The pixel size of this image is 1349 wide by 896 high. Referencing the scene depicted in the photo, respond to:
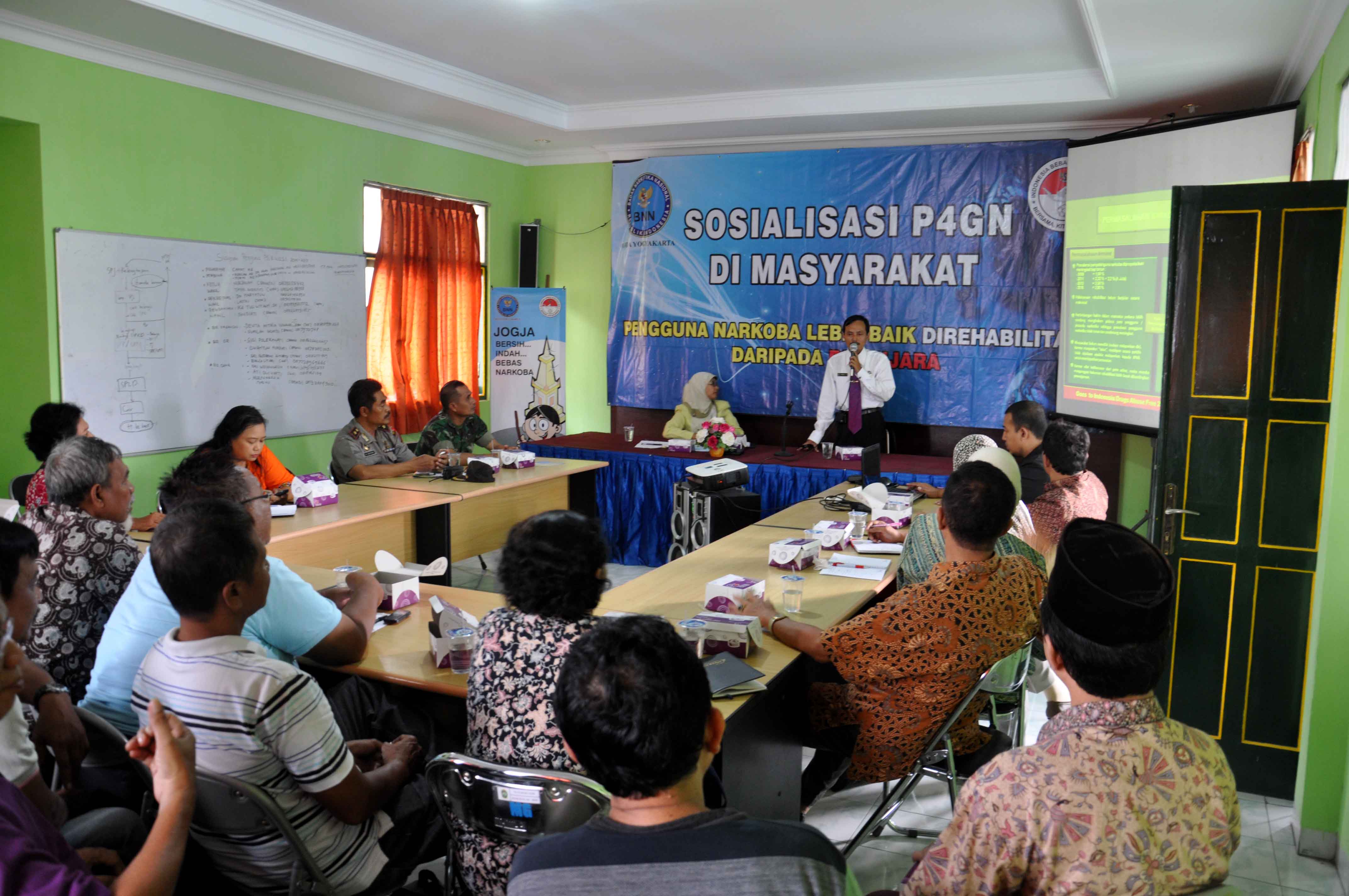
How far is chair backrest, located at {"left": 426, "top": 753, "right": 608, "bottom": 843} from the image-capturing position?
5.06 ft

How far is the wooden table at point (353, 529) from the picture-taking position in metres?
3.83

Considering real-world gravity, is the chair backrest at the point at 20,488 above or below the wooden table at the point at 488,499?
above

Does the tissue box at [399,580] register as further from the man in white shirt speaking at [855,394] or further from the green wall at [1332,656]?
the man in white shirt speaking at [855,394]

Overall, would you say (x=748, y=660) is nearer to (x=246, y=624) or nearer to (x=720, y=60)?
(x=246, y=624)

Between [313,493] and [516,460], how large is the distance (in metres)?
1.40

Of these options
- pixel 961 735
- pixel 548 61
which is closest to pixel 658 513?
pixel 548 61

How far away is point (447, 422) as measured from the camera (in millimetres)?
5820

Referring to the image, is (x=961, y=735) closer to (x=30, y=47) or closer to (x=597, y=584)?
(x=597, y=584)

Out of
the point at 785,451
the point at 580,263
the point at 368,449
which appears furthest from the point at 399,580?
the point at 580,263

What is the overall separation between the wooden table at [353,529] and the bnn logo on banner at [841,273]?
133 inches

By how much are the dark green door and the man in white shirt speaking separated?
3.45m

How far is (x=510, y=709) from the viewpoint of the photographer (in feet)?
5.69

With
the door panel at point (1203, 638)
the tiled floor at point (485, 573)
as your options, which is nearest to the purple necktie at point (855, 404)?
the tiled floor at point (485, 573)

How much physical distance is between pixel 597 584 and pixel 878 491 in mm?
2566
